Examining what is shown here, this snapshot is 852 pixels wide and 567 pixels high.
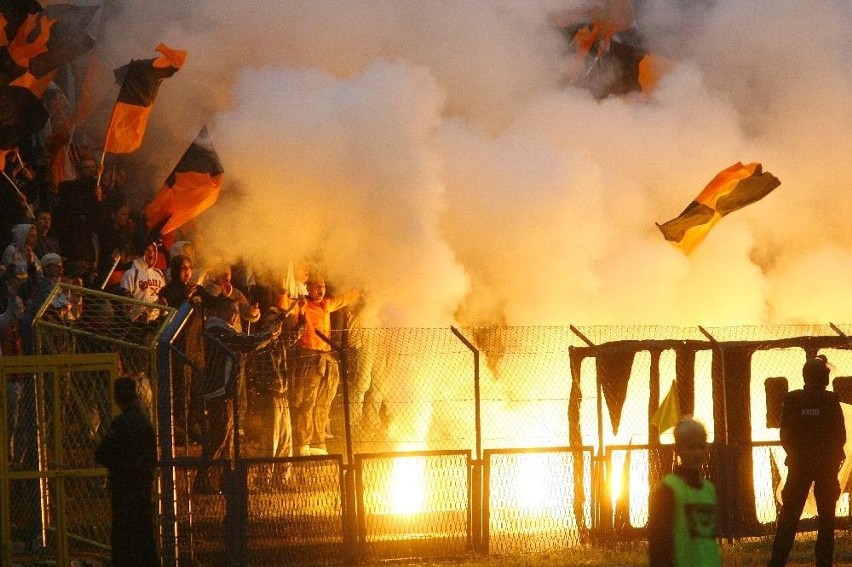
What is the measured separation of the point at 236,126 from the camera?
15.5 meters

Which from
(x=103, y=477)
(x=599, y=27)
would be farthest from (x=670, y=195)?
(x=103, y=477)

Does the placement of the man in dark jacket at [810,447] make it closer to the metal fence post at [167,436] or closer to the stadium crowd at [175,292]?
the stadium crowd at [175,292]

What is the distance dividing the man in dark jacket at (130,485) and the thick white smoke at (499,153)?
24.6 ft

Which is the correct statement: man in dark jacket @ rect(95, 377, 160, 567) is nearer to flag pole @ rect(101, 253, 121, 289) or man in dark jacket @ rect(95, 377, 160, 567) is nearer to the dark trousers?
the dark trousers

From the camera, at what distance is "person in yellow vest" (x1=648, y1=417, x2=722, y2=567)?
18.9 ft

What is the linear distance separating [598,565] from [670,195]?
9.92 m

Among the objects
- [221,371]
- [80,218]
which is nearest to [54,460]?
[221,371]

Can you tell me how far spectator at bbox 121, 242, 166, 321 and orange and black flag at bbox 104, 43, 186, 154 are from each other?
154 centimetres

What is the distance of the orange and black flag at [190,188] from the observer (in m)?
14.2

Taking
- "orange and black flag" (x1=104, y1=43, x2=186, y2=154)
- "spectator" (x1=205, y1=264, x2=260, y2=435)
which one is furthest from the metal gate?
"orange and black flag" (x1=104, y1=43, x2=186, y2=154)

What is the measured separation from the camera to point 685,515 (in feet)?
19.1

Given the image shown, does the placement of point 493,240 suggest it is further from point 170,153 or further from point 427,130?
point 170,153

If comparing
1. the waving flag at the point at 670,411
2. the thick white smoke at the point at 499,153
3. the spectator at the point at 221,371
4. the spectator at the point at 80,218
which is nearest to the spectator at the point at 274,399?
the spectator at the point at 221,371

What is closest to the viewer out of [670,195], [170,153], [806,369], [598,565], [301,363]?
[806,369]
